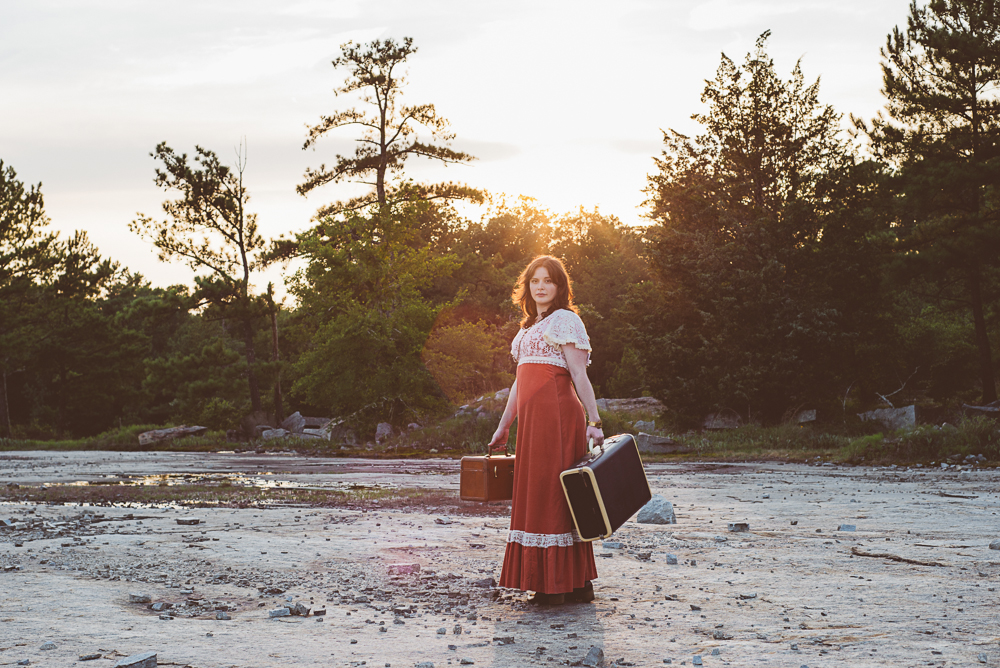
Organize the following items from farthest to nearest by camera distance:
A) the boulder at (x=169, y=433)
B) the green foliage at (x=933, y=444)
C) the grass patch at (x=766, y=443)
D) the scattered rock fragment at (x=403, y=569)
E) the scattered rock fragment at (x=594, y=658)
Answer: the boulder at (x=169, y=433)
the grass patch at (x=766, y=443)
the green foliage at (x=933, y=444)
the scattered rock fragment at (x=403, y=569)
the scattered rock fragment at (x=594, y=658)

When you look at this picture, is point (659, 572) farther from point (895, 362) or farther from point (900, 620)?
point (895, 362)

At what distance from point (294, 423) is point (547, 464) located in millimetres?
33756

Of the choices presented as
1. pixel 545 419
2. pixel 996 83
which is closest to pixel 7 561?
pixel 545 419

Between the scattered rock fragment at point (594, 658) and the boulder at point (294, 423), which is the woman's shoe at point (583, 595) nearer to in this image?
the scattered rock fragment at point (594, 658)

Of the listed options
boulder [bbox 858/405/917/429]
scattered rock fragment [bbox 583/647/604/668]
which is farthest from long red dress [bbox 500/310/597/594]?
boulder [bbox 858/405/917/429]

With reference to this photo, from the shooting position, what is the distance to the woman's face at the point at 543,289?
5.82m

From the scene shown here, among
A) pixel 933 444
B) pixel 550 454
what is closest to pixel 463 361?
pixel 933 444

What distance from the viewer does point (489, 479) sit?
5.82m

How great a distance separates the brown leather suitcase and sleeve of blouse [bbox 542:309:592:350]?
89 centimetres

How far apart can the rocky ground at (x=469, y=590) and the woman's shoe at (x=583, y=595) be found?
0.47ft

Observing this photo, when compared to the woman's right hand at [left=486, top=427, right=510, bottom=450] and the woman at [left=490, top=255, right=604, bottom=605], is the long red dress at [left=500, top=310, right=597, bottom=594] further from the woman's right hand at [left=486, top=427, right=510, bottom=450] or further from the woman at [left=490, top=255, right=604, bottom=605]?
the woman's right hand at [left=486, top=427, right=510, bottom=450]

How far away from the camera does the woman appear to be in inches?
211

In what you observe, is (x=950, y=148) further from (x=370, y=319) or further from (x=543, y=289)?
(x=543, y=289)

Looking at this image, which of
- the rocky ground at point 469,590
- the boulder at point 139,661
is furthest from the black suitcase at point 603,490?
the boulder at point 139,661
